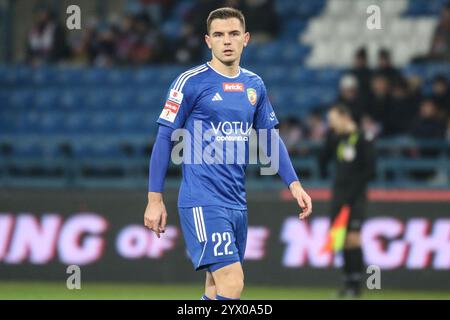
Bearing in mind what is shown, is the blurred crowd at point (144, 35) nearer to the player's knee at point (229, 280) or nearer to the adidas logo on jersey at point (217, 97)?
the adidas logo on jersey at point (217, 97)

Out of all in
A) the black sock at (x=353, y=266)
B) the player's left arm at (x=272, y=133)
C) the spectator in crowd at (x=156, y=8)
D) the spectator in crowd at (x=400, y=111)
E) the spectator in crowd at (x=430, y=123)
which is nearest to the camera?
the player's left arm at (x=272, y=133)

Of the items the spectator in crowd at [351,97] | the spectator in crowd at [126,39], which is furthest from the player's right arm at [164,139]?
the spectator in crowd at [126,39]

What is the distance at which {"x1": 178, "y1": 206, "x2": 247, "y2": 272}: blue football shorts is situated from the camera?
6.81 m

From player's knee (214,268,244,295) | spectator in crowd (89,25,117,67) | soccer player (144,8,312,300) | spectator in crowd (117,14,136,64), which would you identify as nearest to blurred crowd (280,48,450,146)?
spectator in crowd (117,14,136,64)

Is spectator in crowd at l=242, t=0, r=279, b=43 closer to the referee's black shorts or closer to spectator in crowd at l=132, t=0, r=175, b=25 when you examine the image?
spectator in crowd at l=132, t=0, r=175, b=25

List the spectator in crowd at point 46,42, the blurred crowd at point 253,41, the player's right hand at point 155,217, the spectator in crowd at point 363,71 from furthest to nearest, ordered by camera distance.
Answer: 1. the spectator in crowd at point 46,42
2. the spectator in crowd at point 363,71
3. the blurred crowd at point 253,41
4. the player's right hand at point 155,217

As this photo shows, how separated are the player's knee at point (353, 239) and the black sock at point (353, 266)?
0.05m

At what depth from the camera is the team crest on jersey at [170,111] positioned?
689 centimetres

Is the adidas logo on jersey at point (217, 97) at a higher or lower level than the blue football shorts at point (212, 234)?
higher

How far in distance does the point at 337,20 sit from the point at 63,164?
5715 mm

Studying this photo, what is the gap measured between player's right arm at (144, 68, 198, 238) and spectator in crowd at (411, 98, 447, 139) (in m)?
7.72
